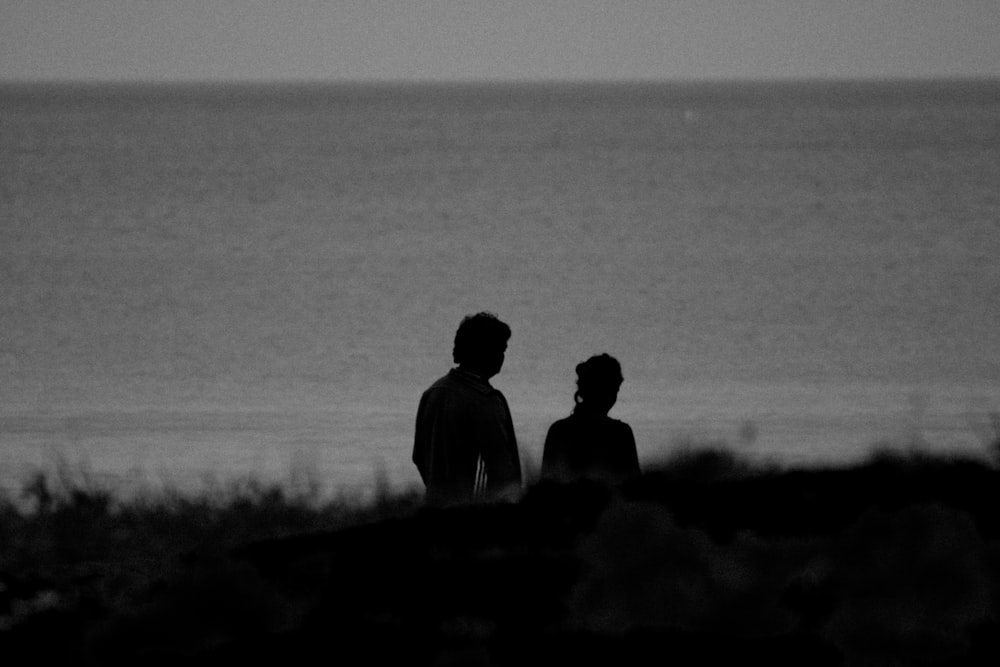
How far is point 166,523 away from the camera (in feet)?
33.5

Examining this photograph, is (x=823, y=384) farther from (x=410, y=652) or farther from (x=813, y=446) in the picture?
(x=410, y=652)

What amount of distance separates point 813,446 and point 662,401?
4571 millimetres

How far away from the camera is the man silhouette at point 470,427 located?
5.36 metres

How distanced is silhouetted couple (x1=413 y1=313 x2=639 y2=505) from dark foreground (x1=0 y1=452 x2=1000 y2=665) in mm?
2757

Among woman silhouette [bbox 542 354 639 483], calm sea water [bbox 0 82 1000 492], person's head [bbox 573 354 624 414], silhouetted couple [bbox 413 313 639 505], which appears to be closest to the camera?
woman silhouette [bbox 542 354 639 483]

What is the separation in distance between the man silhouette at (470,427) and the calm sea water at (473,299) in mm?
5728

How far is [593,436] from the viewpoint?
17.6 feet

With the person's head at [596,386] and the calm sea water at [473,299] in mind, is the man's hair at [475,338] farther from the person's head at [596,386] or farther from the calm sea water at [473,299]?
the calm sea water at [473,299]

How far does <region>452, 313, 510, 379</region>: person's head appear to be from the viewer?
5371 millimetres

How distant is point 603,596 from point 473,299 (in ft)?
122

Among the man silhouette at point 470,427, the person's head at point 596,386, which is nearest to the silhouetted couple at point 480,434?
the man silhouette at point 470,427

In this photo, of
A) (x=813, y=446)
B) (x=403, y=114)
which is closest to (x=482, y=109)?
(x=403, y=114)

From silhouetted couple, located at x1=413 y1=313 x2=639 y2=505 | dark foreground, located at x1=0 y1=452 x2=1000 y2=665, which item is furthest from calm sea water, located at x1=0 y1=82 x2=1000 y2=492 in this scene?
dark foreground, located at x1=0 y1=452 x2=1000 y2=665

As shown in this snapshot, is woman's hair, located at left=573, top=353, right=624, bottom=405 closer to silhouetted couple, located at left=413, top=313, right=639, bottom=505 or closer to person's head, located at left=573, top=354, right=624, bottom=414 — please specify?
person's head, located at left=573, top=354, right=624, bottom=414
